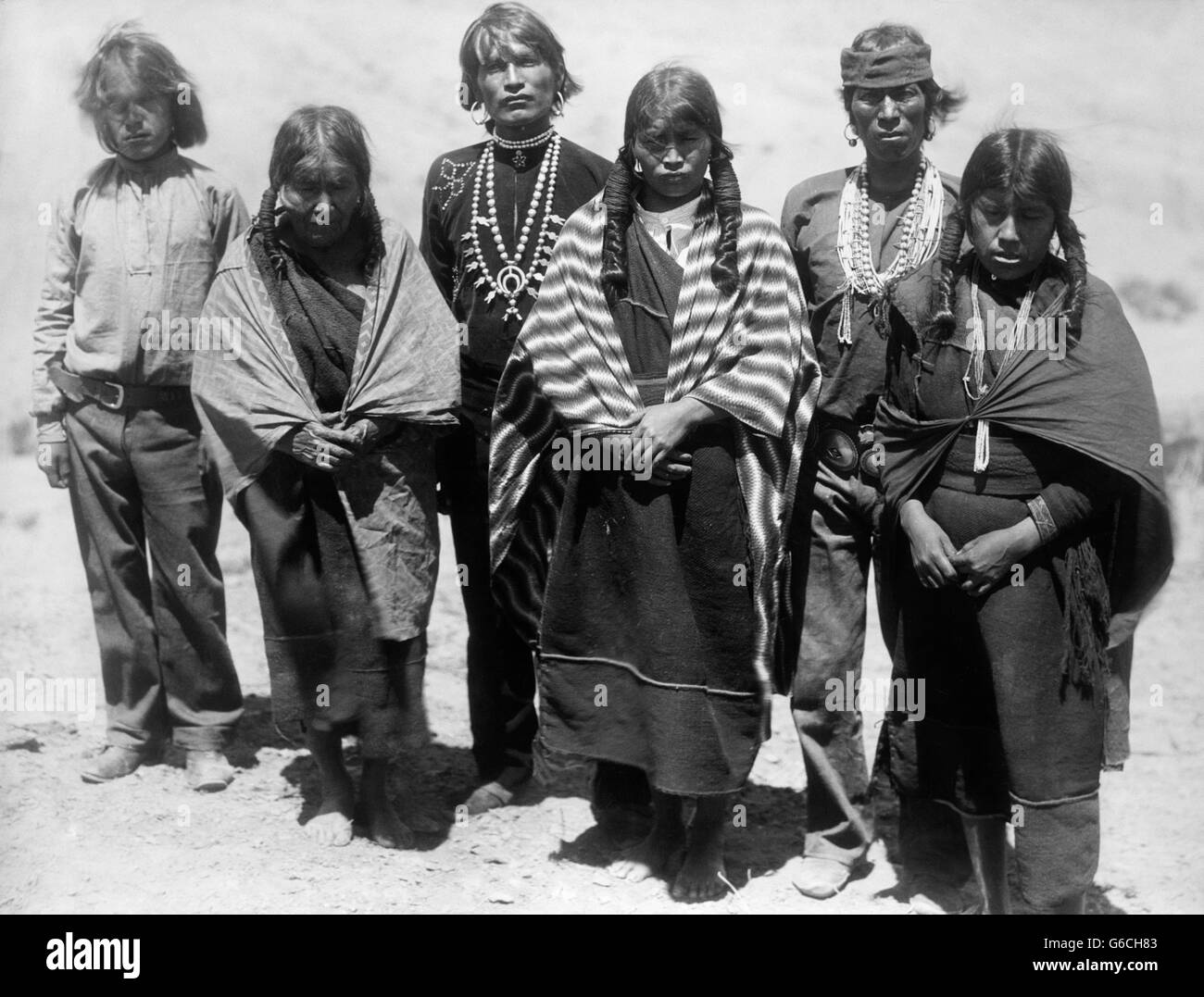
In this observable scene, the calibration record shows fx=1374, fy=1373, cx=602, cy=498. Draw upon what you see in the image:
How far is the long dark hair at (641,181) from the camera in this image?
361 centimetres

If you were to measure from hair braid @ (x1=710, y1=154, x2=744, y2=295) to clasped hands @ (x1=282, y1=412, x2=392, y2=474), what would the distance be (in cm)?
106

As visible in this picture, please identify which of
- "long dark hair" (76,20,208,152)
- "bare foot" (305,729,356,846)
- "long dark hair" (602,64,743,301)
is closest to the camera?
→ "long dark hair" (602,64,743,301)

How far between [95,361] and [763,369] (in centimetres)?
213

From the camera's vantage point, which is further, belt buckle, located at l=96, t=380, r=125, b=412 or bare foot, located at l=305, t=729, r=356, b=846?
belt buckle, located at l=96, t=380, r=125, b=412

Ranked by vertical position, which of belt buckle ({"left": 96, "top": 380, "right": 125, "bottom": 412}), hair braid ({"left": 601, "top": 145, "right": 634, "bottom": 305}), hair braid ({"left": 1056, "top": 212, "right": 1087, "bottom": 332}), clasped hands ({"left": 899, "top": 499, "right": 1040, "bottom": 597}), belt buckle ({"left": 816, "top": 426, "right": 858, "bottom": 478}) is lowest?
clasped hands ({"left": 899, "top": 499, "right": 1040, "bottom": 597})

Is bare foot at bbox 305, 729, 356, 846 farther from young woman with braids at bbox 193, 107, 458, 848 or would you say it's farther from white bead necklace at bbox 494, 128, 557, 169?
white bead necklace at bbox 494, 128, 557, 169

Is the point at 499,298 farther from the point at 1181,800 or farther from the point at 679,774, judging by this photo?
the point at 1181,800

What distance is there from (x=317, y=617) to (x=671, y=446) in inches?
46.0

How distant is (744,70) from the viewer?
5.56 m

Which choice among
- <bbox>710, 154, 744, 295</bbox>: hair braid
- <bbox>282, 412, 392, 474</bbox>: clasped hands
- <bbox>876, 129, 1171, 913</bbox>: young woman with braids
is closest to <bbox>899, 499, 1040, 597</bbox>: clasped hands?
<bbox>876, 129, 1171, 913</bbox>: young woman with braids

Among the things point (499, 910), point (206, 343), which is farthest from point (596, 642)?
point (206, 343)

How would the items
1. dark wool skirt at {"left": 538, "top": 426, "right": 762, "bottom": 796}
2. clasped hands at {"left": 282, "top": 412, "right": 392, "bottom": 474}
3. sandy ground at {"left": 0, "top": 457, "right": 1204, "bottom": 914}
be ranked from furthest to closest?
sandy ground at {"left": 0, "top": 457, "right": 1204, "bottom": 914}
clasped hands at {"left": 282, "top": 412, "right": 392, "bottom": 474}
dark wool skirt at {"left": 538, "top": 426, "right": 762, "bottom": 796}

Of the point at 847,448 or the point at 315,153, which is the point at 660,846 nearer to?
the point at 847,448

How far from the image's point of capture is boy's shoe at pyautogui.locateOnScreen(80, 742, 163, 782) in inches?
179
